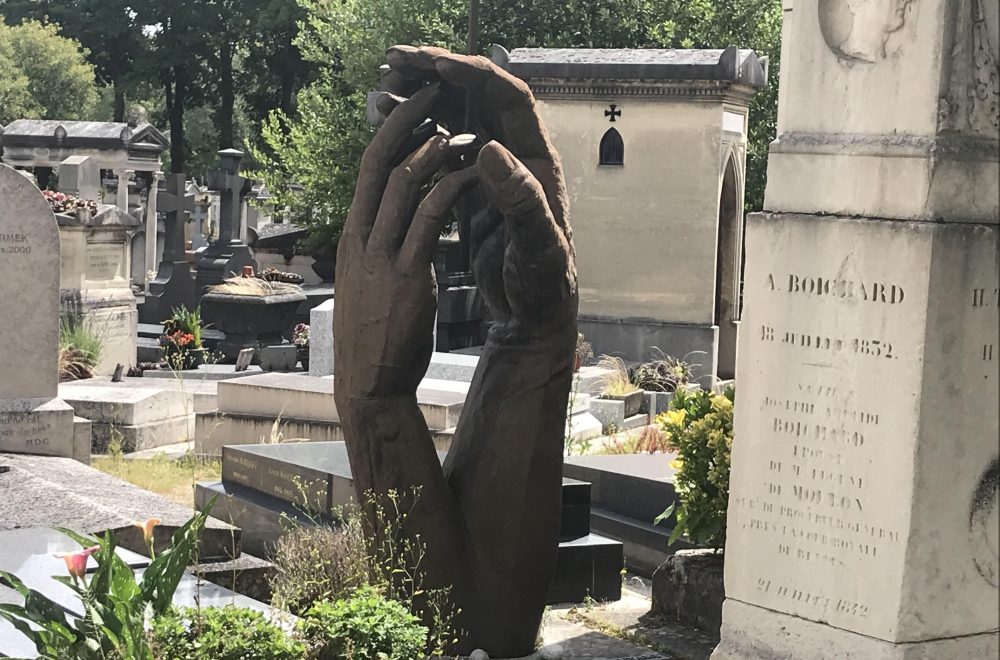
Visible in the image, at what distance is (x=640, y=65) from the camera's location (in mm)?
Answer: 16656

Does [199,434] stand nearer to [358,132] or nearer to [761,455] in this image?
[761,455]

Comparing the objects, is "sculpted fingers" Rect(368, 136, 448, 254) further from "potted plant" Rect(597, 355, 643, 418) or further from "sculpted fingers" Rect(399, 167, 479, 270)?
"potted plant" Rect(597, 355, 643, 418)

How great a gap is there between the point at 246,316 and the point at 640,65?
561 centimetres

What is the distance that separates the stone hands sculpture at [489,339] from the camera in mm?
5984

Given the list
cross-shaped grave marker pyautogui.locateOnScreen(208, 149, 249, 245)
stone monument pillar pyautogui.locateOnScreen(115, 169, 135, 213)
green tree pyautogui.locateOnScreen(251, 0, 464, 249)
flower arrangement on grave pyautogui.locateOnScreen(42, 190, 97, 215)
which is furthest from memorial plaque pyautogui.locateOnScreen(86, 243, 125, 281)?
stone monument pillar pyautogui.locateOnScreen(115, 169, 135, 213)

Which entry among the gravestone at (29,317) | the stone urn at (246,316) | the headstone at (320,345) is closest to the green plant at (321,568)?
the gravestone at (29,317)

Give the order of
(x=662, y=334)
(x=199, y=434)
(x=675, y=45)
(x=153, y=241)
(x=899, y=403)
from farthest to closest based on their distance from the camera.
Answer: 1. (x=153, y=241)
2. (x=675, y=45)
3. (x=662, y=334)
4. (x=199, y=434)
5. (x=899, y=403)

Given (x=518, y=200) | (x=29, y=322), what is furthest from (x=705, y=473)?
(x=29, y=322)

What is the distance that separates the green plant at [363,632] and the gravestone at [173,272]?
54.2 ft

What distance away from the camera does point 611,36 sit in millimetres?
22641

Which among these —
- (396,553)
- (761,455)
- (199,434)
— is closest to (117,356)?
(199,434)

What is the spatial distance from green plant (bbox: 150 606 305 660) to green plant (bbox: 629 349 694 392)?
9.91 metres

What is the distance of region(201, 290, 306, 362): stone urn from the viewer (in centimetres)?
1817

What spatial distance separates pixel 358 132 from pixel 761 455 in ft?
61.1
